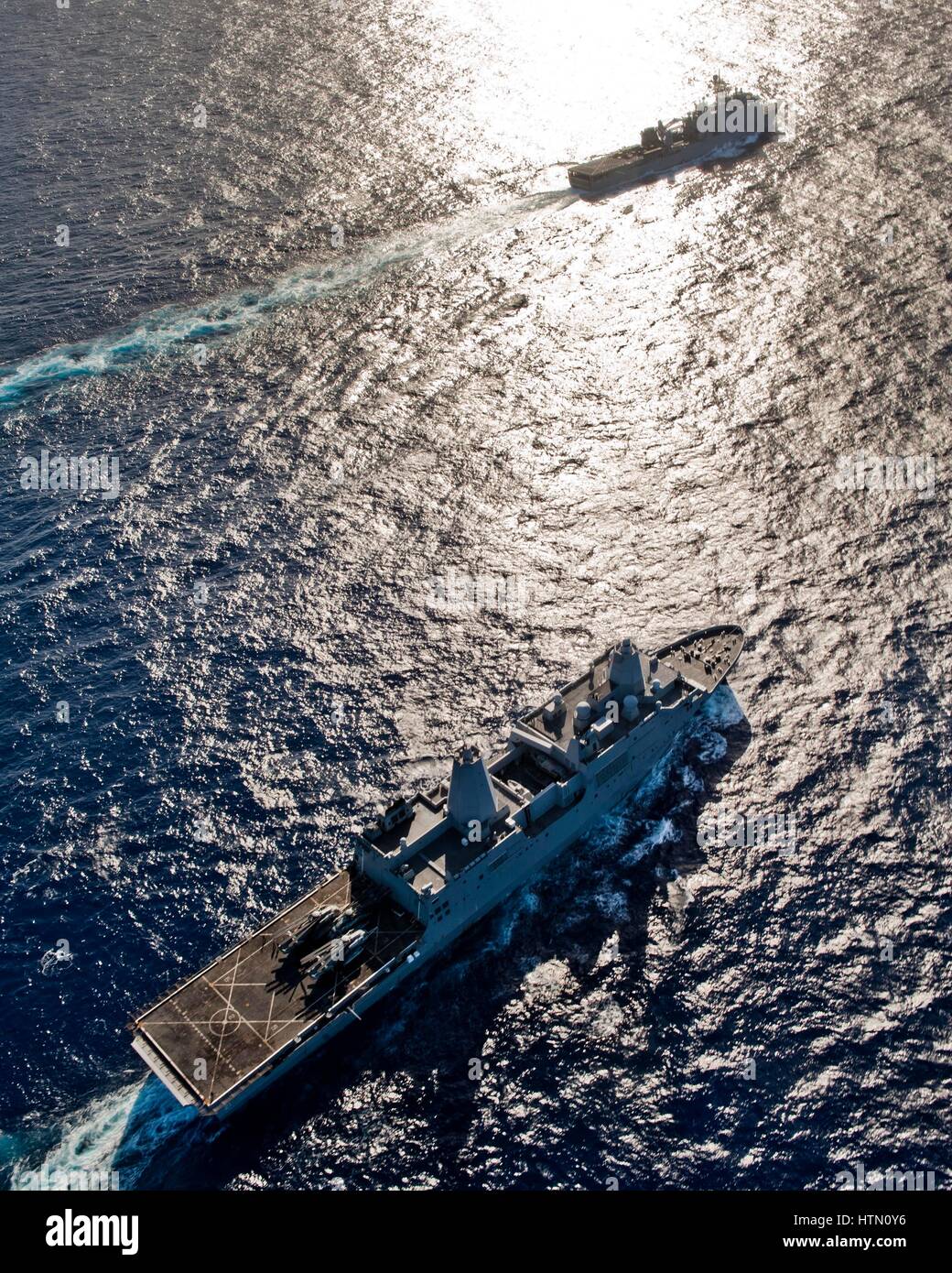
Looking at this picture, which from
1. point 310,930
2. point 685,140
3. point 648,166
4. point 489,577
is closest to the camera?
point 310,930

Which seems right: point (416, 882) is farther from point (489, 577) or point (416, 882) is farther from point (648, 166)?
point (648, 166)

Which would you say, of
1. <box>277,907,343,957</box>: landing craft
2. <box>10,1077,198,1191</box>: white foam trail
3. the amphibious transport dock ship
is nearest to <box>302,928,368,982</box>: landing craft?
the amphibious transport dock ship

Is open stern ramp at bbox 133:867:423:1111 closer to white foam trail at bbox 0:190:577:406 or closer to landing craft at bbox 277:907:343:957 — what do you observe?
landing craft at bbox 277:907:343:957

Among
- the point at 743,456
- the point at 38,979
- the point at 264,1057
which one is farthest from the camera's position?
the point at 743,456

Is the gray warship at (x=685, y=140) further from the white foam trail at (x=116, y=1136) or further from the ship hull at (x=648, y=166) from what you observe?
the white foam trail at (x=116, y=1136)

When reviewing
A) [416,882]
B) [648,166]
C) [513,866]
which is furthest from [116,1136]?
[648,166]

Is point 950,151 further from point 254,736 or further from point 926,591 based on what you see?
point 254,736

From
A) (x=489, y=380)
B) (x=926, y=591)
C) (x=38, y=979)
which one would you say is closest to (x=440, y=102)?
(x=489, y=380)
